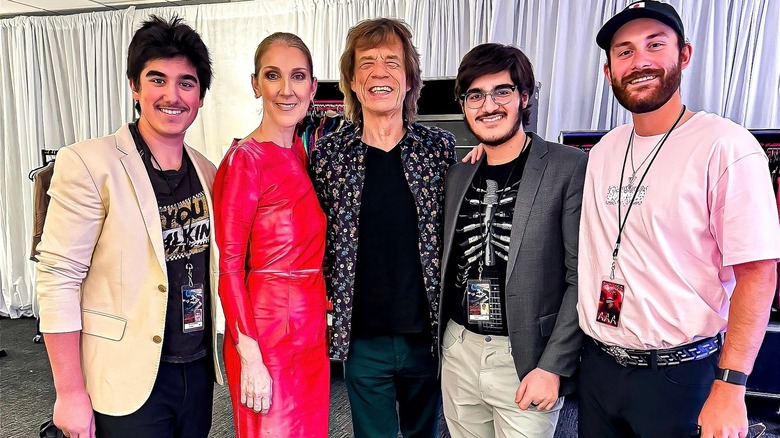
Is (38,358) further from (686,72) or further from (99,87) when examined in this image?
(686,72)

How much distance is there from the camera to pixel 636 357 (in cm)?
137

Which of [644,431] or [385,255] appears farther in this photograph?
[385,255]

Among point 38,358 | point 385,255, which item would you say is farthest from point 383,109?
point 38,358

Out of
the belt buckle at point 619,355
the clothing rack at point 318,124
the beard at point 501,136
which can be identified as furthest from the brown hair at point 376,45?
the clothing rack at point 318,124

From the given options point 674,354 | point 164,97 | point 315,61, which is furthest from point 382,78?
point 315,61

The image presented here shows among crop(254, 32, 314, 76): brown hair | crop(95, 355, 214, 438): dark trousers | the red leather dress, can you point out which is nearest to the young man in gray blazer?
the red leather dress

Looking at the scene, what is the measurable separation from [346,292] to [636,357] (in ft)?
3.15

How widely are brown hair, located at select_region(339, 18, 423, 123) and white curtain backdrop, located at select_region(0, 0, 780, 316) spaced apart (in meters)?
2.64

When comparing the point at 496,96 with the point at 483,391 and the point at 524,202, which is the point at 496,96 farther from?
the point at 483,391

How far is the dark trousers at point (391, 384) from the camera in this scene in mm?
1841

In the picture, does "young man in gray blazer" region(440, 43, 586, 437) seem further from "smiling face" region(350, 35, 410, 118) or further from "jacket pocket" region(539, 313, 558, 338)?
"smiling face" region(350, 35, 410, 118)

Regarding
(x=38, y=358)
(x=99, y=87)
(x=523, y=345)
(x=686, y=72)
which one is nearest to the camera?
(x=523, y=345)

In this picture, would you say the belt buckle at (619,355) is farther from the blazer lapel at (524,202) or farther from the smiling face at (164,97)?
the smiling face at (164,97)

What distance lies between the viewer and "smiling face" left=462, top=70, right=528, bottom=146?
1634mm
